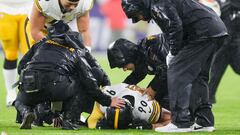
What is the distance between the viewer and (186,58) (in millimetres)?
7727

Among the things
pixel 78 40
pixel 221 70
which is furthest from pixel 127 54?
pixel 221 70

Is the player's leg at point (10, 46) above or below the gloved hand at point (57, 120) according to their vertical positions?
above

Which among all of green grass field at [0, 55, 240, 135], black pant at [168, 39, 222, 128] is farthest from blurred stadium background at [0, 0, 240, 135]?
black pant at [168, 39, 222, 128]

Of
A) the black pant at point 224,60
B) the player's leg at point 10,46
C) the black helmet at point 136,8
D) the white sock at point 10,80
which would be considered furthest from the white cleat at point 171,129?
the black pant at point 224,60

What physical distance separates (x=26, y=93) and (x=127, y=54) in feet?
4.07

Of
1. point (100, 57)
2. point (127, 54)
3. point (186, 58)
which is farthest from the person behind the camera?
point (100, 57)

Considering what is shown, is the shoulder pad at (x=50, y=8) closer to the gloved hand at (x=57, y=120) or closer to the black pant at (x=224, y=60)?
the gloved hand at (x=57, y=120)

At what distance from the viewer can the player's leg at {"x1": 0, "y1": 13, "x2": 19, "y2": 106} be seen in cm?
1102

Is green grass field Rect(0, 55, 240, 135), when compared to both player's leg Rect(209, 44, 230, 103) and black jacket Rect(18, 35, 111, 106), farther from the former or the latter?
black jacket Rect(18, 35, 111, 106)

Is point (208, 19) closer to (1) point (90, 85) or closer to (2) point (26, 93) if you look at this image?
(1) point (90, 85)

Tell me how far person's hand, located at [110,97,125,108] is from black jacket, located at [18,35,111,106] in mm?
50

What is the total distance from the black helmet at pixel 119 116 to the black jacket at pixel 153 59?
526 millimetres

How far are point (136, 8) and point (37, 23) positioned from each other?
5.39ft

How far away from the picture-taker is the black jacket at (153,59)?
835 cm
